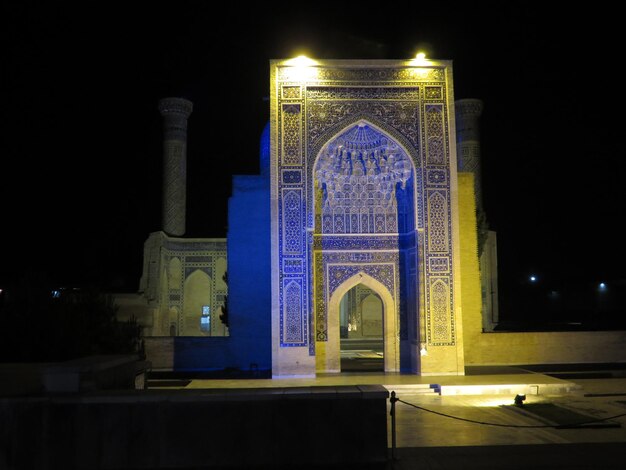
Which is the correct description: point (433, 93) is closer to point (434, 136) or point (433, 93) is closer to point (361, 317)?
point (434, 136)

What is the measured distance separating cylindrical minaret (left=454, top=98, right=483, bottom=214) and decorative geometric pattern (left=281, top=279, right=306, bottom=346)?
13.1m

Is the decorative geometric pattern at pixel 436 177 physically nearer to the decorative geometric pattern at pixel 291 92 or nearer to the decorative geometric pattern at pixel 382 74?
the decorative geometric pattern at pixel 382 74

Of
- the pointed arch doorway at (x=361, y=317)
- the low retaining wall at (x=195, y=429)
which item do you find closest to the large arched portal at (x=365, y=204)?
the low retaining wall at (x=195, y=429)

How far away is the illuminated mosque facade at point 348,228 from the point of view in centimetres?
1057

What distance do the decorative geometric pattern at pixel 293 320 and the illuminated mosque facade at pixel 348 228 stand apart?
0.06 ft

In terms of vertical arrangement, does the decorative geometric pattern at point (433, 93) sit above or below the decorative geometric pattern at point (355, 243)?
above

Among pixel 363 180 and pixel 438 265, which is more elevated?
pixel 363 180

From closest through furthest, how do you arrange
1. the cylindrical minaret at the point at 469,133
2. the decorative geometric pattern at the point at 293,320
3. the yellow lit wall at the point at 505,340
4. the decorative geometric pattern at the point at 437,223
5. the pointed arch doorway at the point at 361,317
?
1. the decorative geometric pattern at the point at 293,320
2. the decorative geometric pattern at the point at 437,223
3. the yellow lit wall at the point at 505,340
4. the pointed arch doorway at the point at 361,317
5. the cylindrical minaret at the point at 469,133

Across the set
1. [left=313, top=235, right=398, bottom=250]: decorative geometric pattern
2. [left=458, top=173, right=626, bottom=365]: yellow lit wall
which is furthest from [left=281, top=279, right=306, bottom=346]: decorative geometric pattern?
[left=458, top=173, right=626, bottom=365]: yellow lit wall

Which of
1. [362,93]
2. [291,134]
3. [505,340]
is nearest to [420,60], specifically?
[362,93]

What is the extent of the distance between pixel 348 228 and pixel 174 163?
1068 cm

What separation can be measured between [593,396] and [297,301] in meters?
4.63

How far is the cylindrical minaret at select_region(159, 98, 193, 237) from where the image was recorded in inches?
813

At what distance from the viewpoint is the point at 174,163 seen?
2080 centimetres
